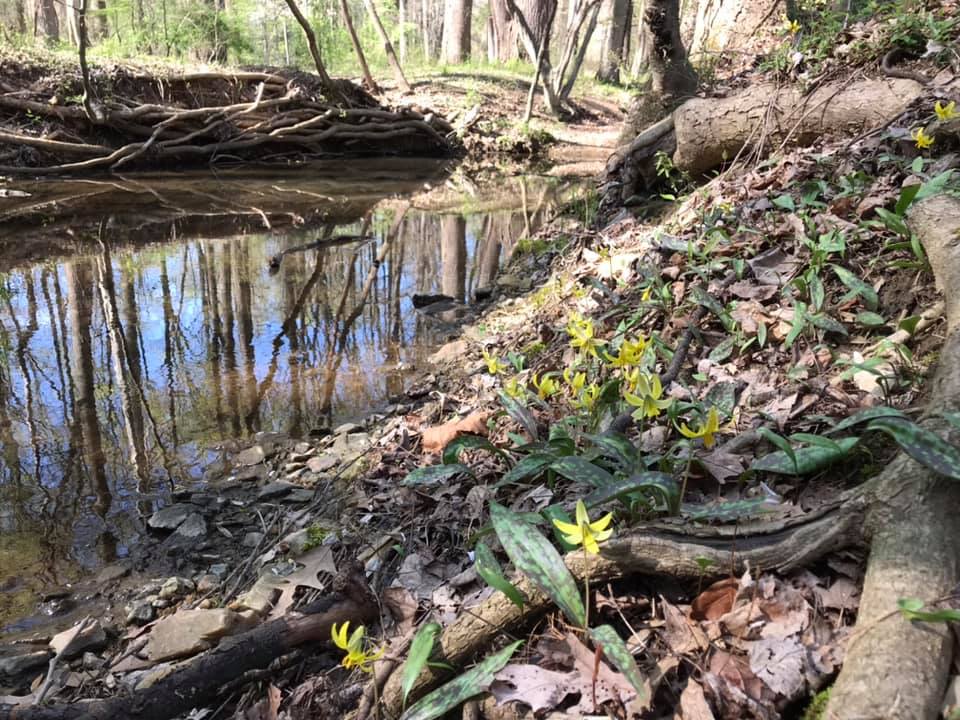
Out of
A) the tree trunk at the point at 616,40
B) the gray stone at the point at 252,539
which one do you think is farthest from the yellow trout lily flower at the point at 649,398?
the tree trunk at the point at 616,40

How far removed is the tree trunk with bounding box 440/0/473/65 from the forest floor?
55.9ft

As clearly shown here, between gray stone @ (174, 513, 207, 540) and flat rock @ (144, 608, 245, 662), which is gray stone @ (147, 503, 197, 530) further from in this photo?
flat rock @ (144, 608, 245, 662)

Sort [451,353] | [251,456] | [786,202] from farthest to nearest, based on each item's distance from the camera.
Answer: [451,353] < [251,456] < [786,202]

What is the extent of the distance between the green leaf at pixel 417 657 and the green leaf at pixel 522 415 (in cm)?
91

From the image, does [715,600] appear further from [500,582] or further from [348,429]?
[348,429]

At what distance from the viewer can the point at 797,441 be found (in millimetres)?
1729

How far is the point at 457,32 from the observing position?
19016 mm

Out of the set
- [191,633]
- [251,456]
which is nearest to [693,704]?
[191,633]

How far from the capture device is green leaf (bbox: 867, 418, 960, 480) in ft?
4.01

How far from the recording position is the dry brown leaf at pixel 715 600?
134 cm

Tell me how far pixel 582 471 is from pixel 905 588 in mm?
715

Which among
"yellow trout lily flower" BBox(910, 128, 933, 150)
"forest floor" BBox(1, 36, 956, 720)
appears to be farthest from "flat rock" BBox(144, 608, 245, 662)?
"yellow trout lily flower" BBox(910, 128, 933, 150)

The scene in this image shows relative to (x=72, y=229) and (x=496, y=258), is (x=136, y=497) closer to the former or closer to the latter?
(x=496, y=258)

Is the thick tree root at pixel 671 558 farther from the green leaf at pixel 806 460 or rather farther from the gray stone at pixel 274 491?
the gray stone at pixel 274 491
